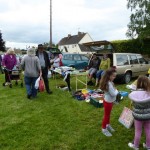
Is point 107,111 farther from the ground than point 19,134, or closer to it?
farther from the ground

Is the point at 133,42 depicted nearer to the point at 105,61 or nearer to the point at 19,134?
the point at 105,61

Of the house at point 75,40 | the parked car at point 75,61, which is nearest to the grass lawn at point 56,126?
the parked car at point 75,61

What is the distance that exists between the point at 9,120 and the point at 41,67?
144 inches

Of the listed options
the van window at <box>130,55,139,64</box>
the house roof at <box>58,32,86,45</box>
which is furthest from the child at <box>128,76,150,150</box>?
the house roof at <box>58,32,86,45</box>

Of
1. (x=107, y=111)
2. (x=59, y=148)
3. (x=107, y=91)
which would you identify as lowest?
(x=59, y=148)

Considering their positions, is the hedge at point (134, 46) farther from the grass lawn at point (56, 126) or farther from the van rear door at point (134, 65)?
the grass lawn at point (56, 126)

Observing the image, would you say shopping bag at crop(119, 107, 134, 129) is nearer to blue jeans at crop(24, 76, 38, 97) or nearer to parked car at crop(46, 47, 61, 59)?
blue jeans at crop(24, 76, 38, 97)

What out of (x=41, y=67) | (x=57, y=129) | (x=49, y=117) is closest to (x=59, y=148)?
(x=57, y=129)

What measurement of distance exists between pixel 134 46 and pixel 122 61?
13.1 meters

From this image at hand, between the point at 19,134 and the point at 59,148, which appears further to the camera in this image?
the point at 19,134

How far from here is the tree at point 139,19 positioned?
84.4 ft

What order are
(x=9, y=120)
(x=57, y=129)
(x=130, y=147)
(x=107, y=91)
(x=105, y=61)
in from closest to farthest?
(x=130, y=147)
(x=107, y=91)
(x=57, y=129)
(x=9, y=120)
(x=105, y=61)

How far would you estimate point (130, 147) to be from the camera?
5.60 meters

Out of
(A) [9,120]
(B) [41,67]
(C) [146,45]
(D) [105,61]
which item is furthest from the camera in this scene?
(C) [146,45]
